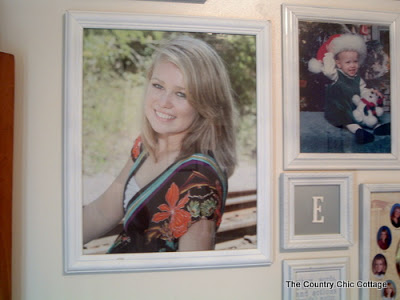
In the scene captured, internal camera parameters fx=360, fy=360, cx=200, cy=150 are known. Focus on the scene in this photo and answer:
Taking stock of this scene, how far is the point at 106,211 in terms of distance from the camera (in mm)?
1185

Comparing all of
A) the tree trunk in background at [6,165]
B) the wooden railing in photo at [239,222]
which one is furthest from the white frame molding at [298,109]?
the tree trunk in background at [6,165]

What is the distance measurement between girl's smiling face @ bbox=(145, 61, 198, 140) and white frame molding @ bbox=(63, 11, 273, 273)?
5.9 inches

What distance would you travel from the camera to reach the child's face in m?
1.28

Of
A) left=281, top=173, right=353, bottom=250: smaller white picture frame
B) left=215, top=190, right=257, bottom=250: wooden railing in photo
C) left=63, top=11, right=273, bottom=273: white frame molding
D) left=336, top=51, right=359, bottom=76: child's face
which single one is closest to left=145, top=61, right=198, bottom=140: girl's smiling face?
left=63, top=11, right=273, bottom=273: white frame molding

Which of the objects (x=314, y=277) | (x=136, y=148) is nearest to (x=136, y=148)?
(x=136, y=148)

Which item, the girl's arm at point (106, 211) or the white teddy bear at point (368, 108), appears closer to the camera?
the girl's arm at point (106, 211)

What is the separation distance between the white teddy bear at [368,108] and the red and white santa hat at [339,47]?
0.13 m

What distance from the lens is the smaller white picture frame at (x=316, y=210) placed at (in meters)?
1.25

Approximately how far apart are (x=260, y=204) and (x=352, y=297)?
483 millimetres

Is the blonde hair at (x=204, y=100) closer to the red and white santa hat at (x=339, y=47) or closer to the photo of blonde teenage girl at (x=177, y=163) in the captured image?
the photo of blonde teenage girl at (x=177, y=163)

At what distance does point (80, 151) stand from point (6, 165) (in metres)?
0.22

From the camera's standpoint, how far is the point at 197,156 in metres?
1.22

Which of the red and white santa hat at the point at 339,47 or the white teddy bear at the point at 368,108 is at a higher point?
the red and white santa hat at the point at 339,47

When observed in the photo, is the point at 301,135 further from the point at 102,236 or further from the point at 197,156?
the point at 102,236
